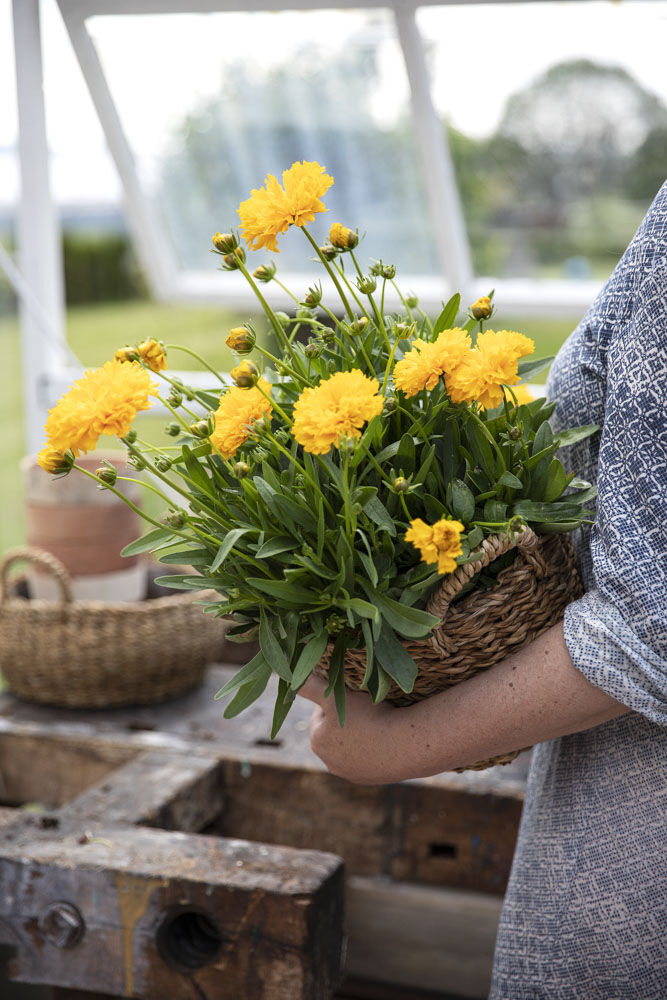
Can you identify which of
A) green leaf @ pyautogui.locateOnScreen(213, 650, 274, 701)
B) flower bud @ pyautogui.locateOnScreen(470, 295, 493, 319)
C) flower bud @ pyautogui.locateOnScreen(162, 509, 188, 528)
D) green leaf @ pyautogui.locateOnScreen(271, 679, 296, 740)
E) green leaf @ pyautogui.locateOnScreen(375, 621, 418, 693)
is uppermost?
flower bud @ pyautogui.locateOnScreen(470, 295, 493, 319)

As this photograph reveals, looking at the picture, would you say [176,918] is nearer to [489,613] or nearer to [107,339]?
[489,613]

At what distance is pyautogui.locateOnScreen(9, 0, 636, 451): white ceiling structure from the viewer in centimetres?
266

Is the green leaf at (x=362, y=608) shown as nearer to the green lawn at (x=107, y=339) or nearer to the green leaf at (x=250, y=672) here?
the green leaf at (x=250, y=672)

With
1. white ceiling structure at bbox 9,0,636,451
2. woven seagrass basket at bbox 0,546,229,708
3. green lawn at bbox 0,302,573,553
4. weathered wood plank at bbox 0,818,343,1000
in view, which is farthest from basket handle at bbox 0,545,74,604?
green lawn at bbox 0,302,573,553

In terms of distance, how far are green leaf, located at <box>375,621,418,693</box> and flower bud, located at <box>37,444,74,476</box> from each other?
0.28 metres

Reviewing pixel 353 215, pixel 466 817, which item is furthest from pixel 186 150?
pixel 466 817

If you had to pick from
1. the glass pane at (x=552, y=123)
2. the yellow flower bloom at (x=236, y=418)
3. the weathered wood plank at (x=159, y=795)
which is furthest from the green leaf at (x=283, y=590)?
the glass pane at (x=552, y=123)

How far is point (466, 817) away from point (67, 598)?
0.79 metres

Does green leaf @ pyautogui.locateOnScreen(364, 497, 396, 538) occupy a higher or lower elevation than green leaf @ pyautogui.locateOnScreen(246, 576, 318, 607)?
higher

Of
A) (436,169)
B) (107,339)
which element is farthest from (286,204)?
(107,339)

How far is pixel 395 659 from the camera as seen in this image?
82 cm

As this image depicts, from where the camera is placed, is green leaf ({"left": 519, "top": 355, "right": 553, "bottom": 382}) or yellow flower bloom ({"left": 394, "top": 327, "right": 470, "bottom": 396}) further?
green leaf ({"left": 519, "top": 355, "right": 553, "bottom": 382})

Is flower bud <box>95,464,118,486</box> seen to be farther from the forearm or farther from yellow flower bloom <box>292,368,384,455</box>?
the forearm

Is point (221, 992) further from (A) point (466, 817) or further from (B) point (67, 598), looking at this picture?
(B) point (67, 598)
